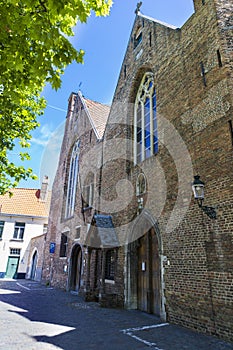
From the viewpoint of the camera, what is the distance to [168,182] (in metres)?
7.82

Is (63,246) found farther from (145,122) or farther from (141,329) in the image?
(141,329)

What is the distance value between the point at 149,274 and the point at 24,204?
70.4 feet

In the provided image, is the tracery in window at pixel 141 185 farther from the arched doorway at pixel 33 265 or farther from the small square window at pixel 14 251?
the small square window at pixel 14 251

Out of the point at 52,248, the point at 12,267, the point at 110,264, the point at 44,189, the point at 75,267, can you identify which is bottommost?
the point at 12,267

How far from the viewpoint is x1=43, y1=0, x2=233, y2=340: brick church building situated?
5.96 m

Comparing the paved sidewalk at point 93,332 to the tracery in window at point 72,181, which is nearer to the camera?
the paved sidewalk at point 93,332

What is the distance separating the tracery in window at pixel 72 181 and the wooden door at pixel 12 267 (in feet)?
35.7

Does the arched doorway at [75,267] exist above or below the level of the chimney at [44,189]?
below

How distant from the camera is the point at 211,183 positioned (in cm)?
624

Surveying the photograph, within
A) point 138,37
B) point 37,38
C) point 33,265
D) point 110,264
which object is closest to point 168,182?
point 110,264

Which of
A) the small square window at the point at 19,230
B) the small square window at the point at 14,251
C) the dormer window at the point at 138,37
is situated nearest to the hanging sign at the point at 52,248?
the small square window at the point at 14,251

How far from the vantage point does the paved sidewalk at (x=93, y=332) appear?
189 inches

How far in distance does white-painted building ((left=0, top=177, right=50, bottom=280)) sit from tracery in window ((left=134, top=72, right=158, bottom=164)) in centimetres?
1595

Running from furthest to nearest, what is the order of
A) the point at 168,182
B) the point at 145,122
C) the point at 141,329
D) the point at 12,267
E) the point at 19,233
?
the point at 19,233 → the point at 12,267 → the point at 145,122 → the point at 168,182 → the point at 141,329
